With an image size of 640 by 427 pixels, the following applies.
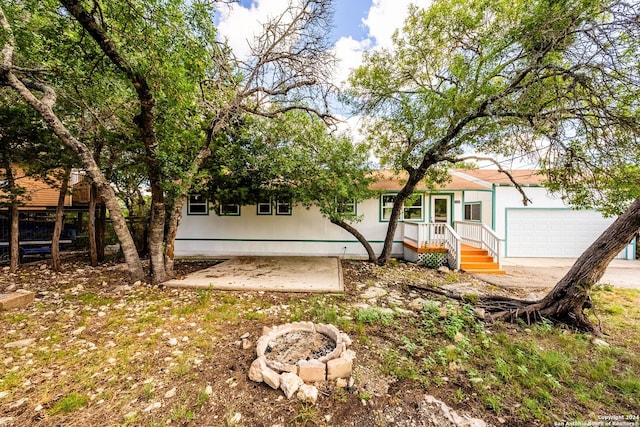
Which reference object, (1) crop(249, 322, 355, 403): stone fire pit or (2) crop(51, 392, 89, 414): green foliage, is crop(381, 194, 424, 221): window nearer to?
(1) crop(249, 322, 355, 403): stone fire pit

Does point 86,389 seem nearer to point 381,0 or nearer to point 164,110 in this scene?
point 164,110

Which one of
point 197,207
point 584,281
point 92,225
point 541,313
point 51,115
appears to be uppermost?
point 51,115

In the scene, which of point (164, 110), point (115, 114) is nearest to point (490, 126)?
point (164, 110)

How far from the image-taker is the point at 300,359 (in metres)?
2.56

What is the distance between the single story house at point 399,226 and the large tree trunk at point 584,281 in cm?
474

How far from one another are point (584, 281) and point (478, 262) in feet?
12.6

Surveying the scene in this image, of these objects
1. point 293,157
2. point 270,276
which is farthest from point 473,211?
point 270,276

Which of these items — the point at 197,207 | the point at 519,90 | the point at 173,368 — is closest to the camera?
the point at 173,368

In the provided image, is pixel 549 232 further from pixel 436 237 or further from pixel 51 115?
pixel 51 115

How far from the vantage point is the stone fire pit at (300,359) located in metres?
2.22

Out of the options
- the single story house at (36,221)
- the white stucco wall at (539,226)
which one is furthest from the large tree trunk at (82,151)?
the white stucco wall at (539,226)

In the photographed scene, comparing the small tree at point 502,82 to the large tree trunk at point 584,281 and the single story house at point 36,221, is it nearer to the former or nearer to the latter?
the large tree trunk at point 584,281

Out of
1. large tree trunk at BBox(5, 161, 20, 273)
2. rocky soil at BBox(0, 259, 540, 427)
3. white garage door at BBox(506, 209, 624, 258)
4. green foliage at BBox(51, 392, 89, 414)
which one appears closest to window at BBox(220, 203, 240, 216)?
rocky soil at BBox(0, 259, 540, 427)

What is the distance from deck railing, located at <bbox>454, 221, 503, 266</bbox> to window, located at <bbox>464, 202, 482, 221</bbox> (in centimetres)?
223
